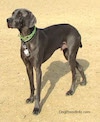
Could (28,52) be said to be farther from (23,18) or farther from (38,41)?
(23,18)

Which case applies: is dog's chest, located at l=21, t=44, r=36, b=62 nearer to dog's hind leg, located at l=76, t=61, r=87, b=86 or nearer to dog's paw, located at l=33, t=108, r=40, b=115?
dog's paw, located at l=33, t=108, r=40, b=115

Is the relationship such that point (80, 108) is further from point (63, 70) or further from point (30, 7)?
point (30, 7)

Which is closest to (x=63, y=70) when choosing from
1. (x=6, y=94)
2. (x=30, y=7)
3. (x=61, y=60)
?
(x=61, y=60)

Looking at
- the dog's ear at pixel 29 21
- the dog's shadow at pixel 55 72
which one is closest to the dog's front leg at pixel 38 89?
the dog's shadow at pixel 55 72

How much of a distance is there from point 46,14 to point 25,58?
Answer: 330 inches

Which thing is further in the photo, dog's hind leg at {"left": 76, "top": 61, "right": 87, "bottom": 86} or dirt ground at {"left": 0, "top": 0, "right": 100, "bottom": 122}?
dog's hind leg at {"left": 76, "top": 61, "right": 87, "bottom": 86}

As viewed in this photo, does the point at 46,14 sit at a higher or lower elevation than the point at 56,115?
lower

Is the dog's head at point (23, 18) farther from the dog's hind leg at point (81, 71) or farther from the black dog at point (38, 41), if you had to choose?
the dog's hind leg at point (81, 71)

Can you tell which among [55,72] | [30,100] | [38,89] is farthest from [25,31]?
[55,72]

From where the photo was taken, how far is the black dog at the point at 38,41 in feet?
18.0

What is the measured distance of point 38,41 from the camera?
578 cm

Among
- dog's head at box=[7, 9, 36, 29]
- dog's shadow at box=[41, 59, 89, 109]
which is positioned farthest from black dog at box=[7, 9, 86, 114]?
dog's shadow at box=[41, 59, 89, 109]

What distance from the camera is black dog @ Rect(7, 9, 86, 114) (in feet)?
18.0

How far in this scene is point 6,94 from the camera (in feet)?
21.8
